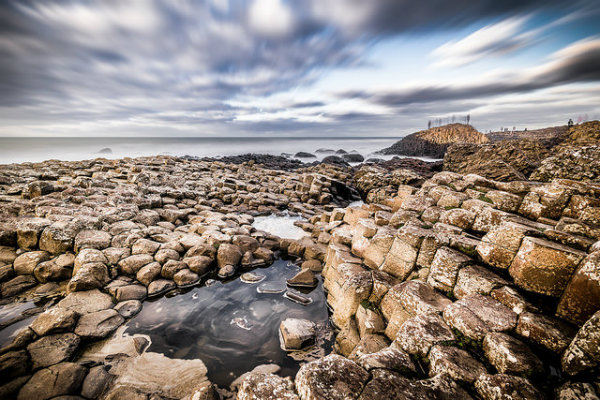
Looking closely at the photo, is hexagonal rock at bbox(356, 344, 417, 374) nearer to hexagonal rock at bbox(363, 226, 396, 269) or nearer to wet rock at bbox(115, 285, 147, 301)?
hexagonal rock at bbox(363, 226, 396, 269)

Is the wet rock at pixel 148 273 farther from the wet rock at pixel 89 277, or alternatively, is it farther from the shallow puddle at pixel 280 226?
the shallow puddle at pixel 280 226

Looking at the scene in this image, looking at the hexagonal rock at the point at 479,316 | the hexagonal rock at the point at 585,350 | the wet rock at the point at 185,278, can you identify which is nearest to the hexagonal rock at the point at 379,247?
the hexagonal rock at the point at 479,316

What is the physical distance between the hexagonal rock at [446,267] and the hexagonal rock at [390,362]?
Result: 234 centimetres

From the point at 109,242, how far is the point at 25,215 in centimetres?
513

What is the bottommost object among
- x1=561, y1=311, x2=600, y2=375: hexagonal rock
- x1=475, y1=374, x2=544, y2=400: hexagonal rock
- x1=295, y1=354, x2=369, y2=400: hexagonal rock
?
x1=295, y1=354, x2=369, y2=400: hexagonal rock

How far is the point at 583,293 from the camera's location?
3699 millimetres

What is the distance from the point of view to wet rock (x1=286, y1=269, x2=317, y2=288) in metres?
9.38

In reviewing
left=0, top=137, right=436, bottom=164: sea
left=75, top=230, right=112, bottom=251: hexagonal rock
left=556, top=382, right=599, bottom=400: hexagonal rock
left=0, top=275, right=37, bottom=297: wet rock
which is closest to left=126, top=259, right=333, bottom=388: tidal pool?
left=75, top=230, right=112, bottom=251: hexagonal rock

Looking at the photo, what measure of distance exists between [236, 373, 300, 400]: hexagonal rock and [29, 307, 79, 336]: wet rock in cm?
561

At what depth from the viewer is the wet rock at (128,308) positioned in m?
7.10

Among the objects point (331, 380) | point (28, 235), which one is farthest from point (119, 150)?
A: point (331, 380)

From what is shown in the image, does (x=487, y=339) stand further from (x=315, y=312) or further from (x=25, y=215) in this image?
(x=25, y=215)

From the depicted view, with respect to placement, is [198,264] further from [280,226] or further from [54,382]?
[280,226]

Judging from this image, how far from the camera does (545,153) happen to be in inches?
585
